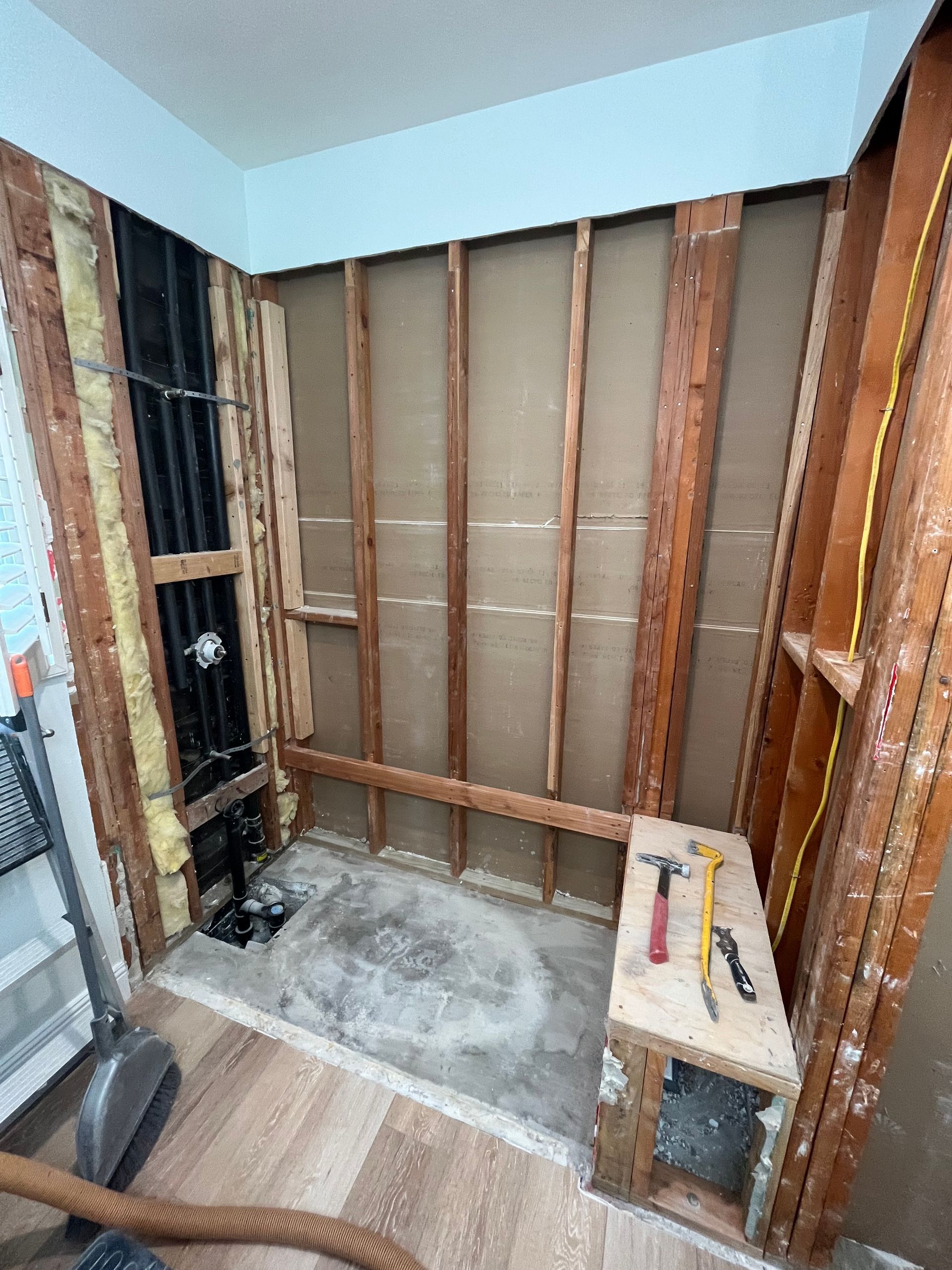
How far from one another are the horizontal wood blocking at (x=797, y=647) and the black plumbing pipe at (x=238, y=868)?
2.07m

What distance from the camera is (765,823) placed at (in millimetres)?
1627

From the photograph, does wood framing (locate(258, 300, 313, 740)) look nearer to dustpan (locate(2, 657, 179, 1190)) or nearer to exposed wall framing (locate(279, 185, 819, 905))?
exposed wall framing (locate(279, 185, 819, 905))

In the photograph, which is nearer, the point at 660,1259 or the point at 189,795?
the point at 660,1259

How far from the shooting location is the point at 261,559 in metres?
2.16

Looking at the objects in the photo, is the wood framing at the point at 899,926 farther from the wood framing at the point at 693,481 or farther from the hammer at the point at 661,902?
the wood framing at the point at 693,481

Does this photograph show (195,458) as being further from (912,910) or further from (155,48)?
(912,910)

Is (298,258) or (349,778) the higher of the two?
(298,258)

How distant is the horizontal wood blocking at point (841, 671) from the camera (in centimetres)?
95

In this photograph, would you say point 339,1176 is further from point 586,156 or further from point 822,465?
point 586,156

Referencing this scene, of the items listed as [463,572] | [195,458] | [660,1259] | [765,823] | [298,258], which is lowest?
[660,1259]

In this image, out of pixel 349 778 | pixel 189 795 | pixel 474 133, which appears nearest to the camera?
pixel 474 133

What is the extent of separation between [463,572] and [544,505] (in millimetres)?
393

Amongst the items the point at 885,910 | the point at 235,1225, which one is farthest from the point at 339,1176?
the point at 885,910

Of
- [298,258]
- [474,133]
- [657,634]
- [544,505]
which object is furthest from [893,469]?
[298,258]
